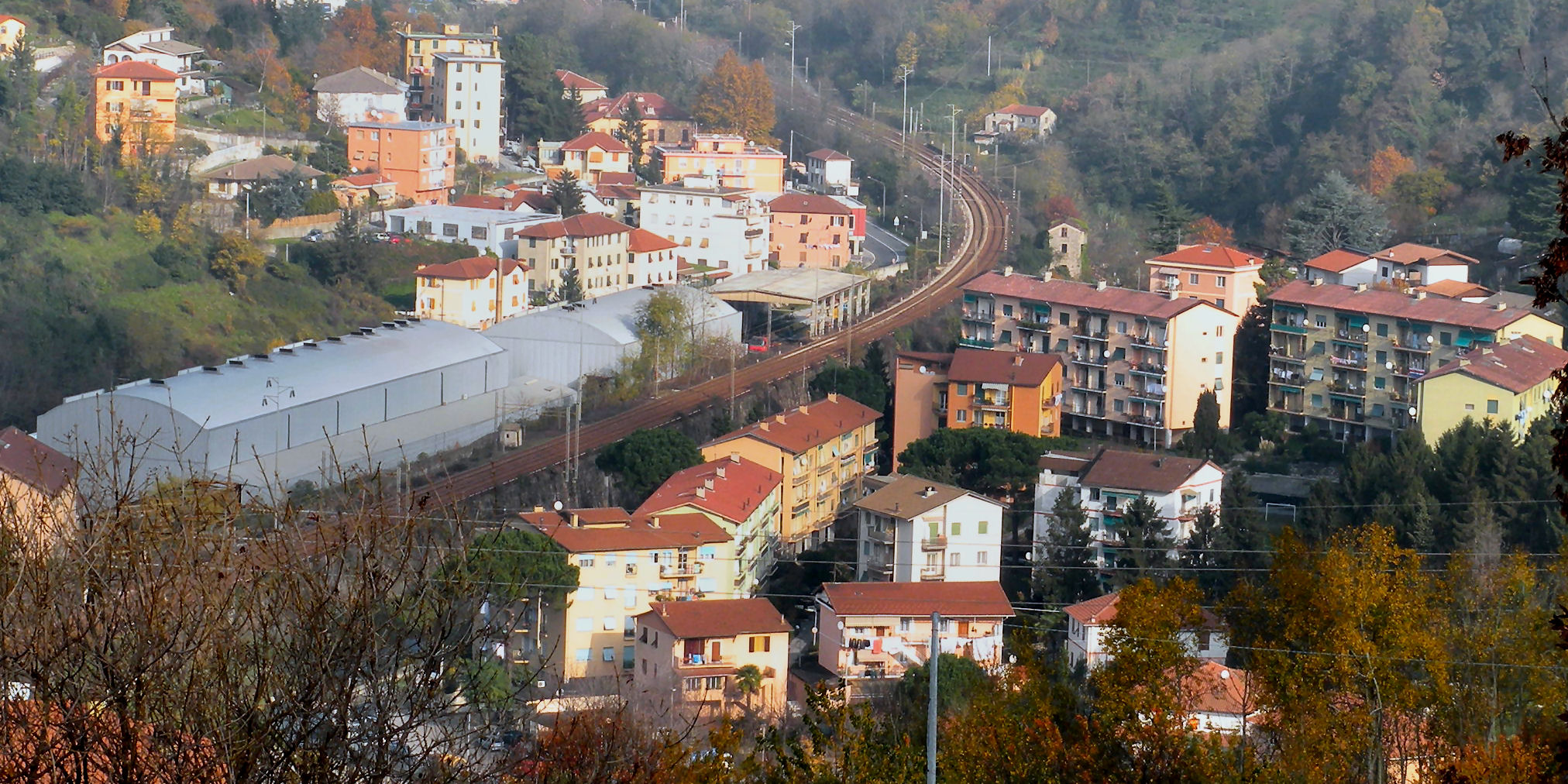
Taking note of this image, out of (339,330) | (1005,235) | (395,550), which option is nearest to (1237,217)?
(1005,235)

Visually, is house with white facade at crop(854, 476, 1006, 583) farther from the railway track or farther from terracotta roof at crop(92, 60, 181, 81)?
terracotta roof at crop(92, 60, 181, 81)

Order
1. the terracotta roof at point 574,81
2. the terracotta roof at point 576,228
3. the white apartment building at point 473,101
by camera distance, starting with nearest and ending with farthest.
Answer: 1. the terracotta roof at point 576,228
2. the white apartment building at point 473,101
3. the terracotta roof at point 574,81

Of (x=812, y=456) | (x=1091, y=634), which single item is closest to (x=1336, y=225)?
(x=812, y=456)

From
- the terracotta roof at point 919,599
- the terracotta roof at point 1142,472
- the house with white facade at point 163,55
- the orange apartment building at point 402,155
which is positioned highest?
the house with white facade at point 163,55

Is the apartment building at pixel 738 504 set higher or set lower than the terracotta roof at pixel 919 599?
higher

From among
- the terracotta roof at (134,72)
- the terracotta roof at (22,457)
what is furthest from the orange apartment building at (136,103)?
the terracotta roof at (22,457)

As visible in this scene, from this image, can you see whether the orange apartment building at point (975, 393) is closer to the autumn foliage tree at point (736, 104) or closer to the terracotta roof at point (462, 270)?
the terracotta roof at point (462, 270)

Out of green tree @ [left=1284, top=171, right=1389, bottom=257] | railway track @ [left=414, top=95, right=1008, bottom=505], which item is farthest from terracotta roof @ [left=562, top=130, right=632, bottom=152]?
green tree @ [left=1284, top=171, right=1389, bottom=257]
